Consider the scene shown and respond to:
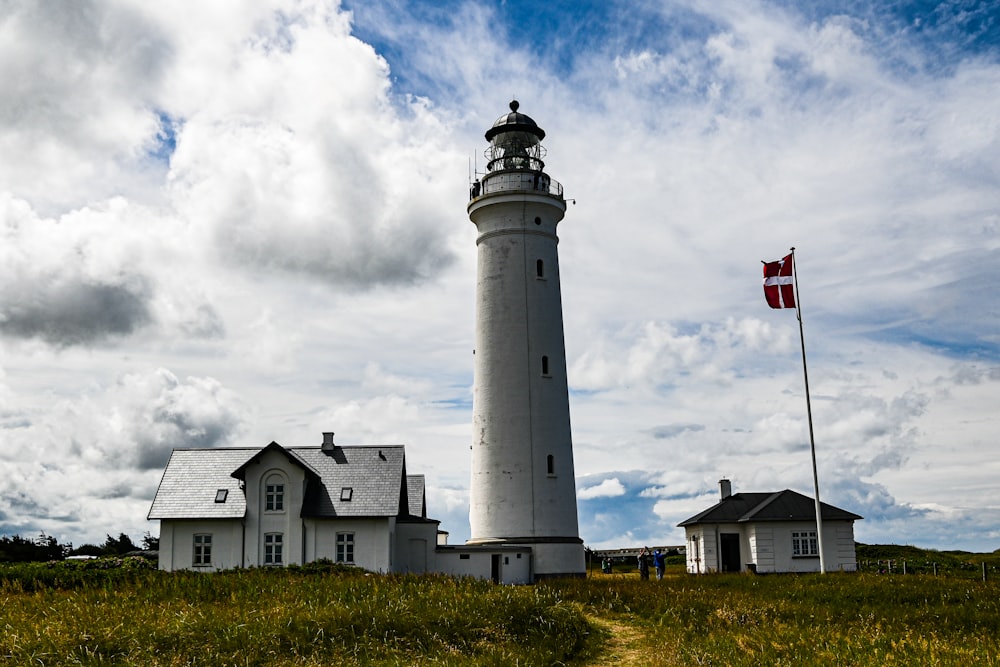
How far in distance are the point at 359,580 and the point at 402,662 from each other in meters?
5.65

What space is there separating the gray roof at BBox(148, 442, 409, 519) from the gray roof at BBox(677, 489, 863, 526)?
13.1 m

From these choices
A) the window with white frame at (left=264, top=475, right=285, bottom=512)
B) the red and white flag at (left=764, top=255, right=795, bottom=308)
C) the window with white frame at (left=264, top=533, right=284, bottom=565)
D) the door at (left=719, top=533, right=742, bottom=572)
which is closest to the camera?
the red and white flag at (left=764, top=255, right=795, bottom=308)

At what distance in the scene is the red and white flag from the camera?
29.7 metres

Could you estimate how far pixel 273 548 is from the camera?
32.6 metres

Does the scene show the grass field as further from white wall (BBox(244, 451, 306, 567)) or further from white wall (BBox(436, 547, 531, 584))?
white wall (BBox(244, 451, 306, 567))

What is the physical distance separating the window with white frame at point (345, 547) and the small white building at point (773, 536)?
13713mm

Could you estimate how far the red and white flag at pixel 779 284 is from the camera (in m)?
29.7

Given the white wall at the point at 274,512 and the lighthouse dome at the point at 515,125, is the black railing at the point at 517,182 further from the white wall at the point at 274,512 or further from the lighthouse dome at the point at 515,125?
the white wall at the point at 274,512

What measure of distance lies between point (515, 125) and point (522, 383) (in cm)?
1004

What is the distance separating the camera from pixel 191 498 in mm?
33188

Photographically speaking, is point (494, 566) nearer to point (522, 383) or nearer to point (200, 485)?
point (522, 383)

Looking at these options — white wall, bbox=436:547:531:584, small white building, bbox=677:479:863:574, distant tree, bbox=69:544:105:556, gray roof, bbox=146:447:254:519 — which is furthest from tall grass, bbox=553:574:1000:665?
distant tree, bbox=69:544:105:556

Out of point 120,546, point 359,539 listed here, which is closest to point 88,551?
point 120,546

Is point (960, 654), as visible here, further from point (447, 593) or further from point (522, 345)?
point (522, 345)
